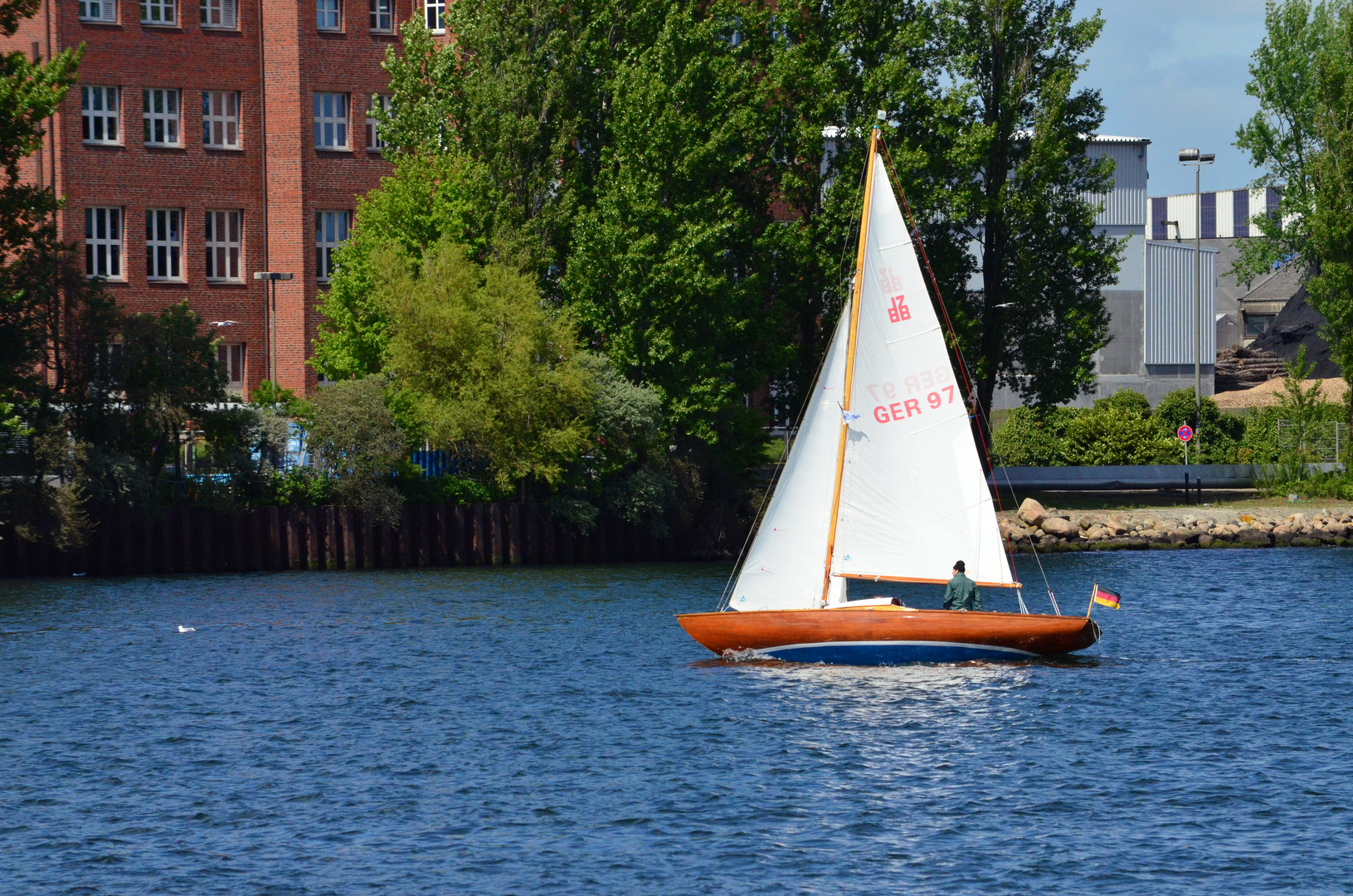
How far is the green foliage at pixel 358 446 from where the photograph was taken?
65.2 metres

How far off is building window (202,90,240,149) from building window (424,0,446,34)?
427 inches

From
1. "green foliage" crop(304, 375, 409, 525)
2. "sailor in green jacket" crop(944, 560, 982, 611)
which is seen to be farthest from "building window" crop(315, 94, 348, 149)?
"sailor in green jacket" crop(944, 560, 982, 611)

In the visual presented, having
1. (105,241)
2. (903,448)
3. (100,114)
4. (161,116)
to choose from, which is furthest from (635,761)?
(100,114)

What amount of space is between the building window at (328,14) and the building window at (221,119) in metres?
5.89

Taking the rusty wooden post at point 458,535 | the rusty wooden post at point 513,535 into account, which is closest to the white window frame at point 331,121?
the rusty wooden post at point 458,535

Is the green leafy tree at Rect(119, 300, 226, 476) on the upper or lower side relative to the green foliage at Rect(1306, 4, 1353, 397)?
lower

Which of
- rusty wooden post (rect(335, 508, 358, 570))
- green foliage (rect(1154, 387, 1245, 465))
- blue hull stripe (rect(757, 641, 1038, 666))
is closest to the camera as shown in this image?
blue hull stripe (rect(757, 641, 1038, 666))

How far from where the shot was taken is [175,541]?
6388cm

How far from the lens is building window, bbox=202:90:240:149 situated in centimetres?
8762

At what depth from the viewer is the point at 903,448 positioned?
38.3 m

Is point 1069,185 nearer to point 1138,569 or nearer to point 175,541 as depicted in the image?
point 1138,569

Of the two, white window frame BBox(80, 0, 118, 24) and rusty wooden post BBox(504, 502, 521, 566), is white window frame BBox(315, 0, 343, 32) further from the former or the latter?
rusty wooden post BBox(504, 502, 521, 566)

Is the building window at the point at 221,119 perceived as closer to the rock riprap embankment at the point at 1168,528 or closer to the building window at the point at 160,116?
the building window at the point at 160,116

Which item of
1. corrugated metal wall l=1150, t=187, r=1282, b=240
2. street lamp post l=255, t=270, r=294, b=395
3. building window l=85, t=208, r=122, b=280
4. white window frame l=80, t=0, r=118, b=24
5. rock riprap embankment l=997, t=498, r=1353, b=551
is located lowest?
rock riprap embankment l=997, t=498, r=1353, b=551
